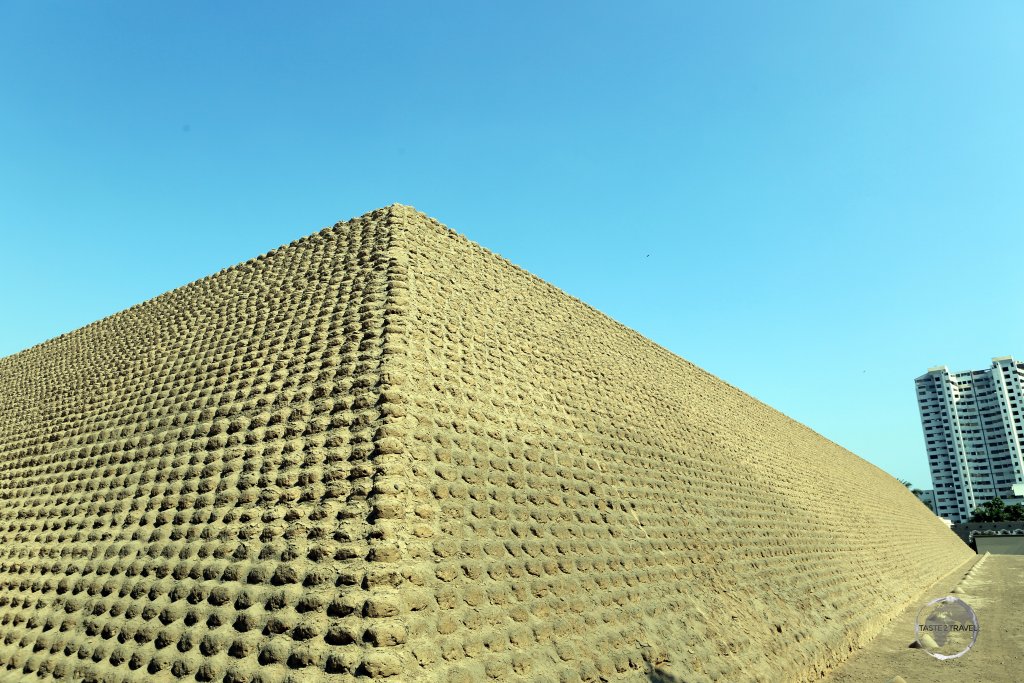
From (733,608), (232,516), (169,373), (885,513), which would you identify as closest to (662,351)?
(733,608)

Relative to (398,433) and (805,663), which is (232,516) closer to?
(398,433)

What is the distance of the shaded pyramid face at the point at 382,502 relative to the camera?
5.79 m

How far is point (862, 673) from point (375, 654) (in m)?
9.02

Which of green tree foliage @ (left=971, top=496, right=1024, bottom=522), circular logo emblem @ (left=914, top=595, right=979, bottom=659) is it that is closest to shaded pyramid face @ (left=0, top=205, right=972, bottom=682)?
circular logo emblem @ (left=914, top=595, right=979, bottom=659)

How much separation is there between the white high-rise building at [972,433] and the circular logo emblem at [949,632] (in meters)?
118

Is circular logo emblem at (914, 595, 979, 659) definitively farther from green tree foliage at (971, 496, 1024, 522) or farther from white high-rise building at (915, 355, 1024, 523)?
white high-rise building at (915, 355, 1024, 523)

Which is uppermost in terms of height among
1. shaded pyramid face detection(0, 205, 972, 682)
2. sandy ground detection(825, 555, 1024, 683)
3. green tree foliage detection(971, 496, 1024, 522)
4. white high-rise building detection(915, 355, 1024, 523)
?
white high-rise building detection(915, 355, 1024, 523)

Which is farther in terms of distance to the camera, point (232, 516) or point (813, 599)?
point (813, 599)

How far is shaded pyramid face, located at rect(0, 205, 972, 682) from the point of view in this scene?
5793 mm

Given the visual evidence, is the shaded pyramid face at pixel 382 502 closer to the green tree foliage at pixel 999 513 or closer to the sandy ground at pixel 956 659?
the sandy ground at pixel 956 659

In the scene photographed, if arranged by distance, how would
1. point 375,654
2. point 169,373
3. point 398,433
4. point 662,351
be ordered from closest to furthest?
1. point 375,654
2. point 398,433
3. point 169,373
4. point 662,351

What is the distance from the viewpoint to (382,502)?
238 inches

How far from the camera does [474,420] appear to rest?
832 centimetres

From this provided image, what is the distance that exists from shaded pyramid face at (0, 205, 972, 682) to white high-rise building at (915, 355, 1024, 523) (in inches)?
4872
